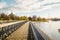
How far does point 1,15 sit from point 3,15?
2.04 metres

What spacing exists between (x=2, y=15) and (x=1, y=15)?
1.15 metres

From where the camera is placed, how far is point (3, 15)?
5679 inches

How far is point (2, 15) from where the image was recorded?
144 metres

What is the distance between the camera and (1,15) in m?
144

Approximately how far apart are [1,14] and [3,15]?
8.58 ft

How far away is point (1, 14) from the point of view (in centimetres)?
14512

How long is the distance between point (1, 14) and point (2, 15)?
1.82 m

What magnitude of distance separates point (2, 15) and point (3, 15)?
1.02 m

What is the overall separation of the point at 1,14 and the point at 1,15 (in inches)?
77.9
